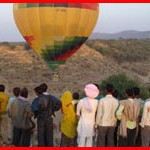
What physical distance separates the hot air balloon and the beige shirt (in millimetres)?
8363

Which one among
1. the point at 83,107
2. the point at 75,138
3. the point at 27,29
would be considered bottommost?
the point at 75,138

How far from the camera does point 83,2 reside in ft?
52.5

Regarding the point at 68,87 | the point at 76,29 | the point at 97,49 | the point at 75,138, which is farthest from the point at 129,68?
the point at 75,138

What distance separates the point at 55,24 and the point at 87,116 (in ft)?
28.7

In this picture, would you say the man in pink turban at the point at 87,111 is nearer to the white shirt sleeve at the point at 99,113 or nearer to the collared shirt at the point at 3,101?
the white shirt sleeve at the point at 99,113

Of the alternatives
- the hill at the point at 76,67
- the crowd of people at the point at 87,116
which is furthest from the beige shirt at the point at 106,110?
the hill at the point at 76,67

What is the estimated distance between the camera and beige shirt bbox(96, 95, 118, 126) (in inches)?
314

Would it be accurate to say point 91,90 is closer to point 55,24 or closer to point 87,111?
point 87,111

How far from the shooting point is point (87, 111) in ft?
26.1

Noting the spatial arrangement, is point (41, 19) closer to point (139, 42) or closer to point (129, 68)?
point (129, 68)

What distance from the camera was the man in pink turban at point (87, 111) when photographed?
7906 millimetres

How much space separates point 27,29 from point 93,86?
348 inches

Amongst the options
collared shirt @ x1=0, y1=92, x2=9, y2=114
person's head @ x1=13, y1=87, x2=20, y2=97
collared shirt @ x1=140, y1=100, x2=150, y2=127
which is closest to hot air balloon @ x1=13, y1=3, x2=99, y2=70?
collared shirt @ x1=0, y1=92, x2=9, y2=114

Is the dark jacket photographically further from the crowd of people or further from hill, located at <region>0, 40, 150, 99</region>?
hill, located at <region>0, 40, 150, 99</region>
